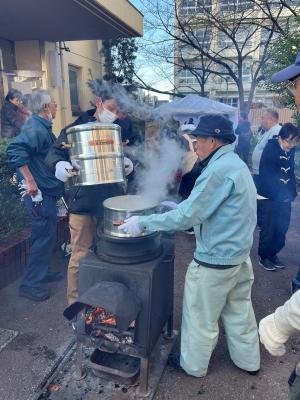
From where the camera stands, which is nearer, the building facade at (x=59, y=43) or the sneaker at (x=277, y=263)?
the sneaker at (x=277, y=263)

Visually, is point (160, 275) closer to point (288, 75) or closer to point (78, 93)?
point (288, 75)

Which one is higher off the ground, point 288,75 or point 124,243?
point 288,75

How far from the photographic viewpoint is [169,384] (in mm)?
2848

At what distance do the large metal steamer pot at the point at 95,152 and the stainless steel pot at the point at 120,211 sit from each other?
23cm

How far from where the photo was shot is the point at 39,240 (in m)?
4.11

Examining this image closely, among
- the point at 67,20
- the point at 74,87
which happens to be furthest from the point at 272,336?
the point at 74,87

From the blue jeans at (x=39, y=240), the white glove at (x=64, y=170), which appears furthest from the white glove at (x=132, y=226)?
the blue jeans at (x=39, y=240)

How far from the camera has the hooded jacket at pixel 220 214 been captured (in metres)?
2.46

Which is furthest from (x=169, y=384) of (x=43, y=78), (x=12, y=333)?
(x=43, y=78)

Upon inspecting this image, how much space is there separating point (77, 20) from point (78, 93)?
4142 millimetres

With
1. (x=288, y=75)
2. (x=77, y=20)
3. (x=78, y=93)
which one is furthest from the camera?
(x=78, y=93)

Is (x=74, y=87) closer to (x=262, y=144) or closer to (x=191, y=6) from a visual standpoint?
(x=262, y=144)

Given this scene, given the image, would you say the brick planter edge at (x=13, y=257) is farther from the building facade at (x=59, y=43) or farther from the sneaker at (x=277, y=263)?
the building facade at (x=59, y=43)

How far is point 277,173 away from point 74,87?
7724 mm
